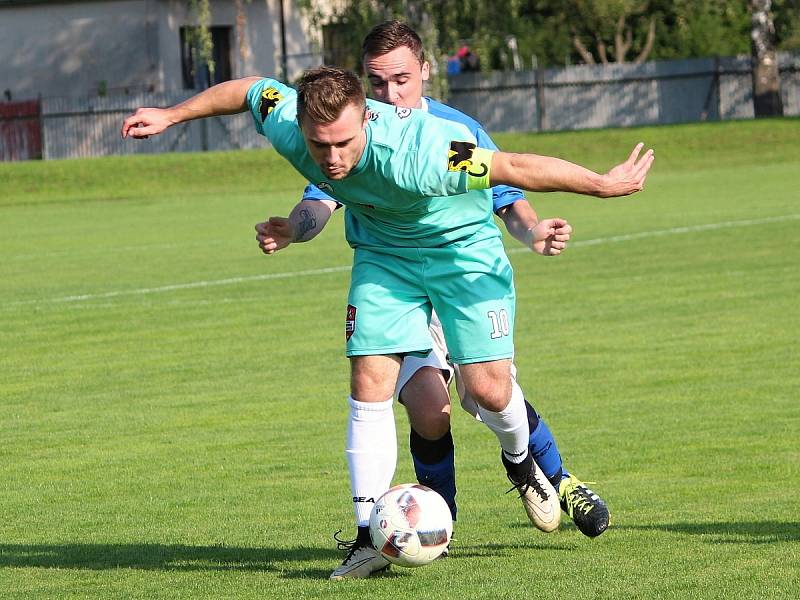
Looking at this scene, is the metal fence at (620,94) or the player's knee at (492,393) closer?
the player's knee at (492,393)

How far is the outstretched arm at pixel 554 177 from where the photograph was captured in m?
6.04

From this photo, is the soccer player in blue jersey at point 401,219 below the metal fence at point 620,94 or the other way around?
the other way around

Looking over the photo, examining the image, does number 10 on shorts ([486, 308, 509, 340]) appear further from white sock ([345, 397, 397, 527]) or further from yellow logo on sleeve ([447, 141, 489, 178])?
yellow logo on sleeve ([447, 141, 489, 178])

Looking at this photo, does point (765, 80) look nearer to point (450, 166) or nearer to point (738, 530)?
point (738, 530)

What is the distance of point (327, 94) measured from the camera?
235 inches

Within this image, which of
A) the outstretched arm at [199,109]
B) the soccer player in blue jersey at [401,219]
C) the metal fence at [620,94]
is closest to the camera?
the soccer player in blue jersey at [401,219]

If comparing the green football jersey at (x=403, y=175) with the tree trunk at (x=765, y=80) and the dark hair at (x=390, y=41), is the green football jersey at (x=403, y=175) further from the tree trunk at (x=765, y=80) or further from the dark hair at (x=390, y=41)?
the tree trunk at (x=765, y=80)

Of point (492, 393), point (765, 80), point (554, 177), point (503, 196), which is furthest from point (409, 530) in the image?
point (765, 80)

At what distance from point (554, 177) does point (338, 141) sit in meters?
0.81

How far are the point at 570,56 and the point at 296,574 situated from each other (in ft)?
218

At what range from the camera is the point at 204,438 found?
1024 centimetres

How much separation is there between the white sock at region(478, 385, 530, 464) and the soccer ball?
0.66 metres

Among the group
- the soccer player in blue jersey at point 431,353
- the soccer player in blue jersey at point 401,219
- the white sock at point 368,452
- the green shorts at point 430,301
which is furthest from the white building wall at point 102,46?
the white sock at point 368,452

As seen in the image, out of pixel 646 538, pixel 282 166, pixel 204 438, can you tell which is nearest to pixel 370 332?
pixel 646 538
